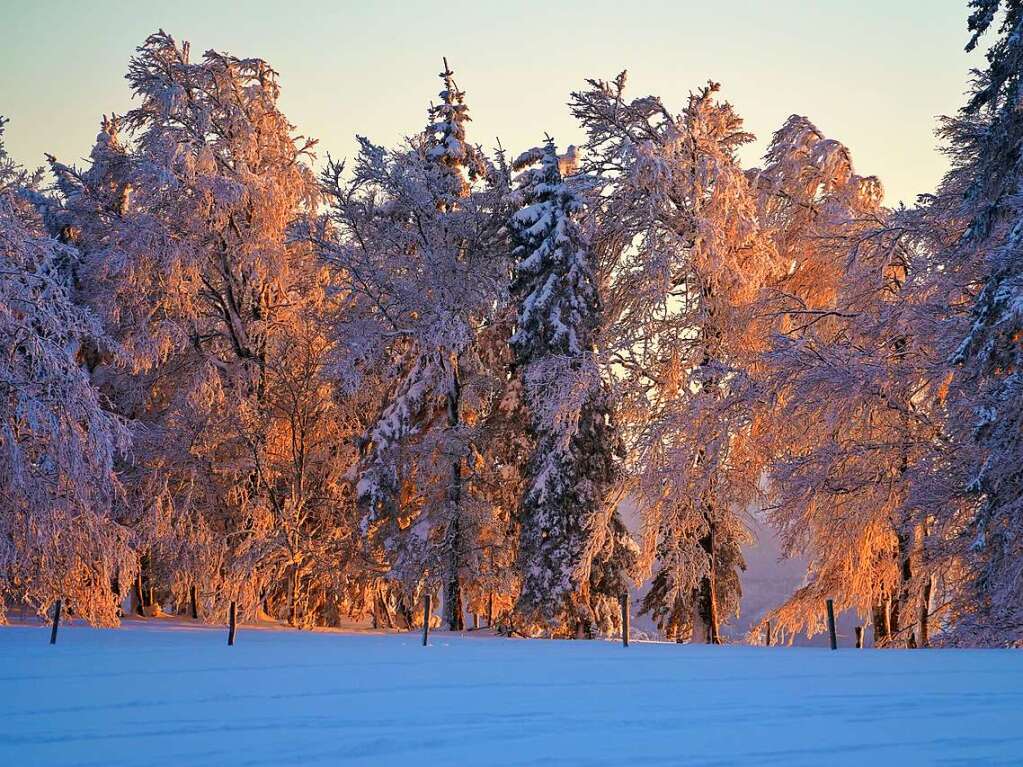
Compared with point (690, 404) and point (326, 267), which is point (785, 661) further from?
point (326, 267)

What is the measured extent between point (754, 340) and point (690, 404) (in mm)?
2840

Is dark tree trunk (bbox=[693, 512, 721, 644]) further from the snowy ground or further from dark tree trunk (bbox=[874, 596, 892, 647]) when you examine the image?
the snowy ground

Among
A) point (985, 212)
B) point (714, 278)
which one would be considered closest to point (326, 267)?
point (714, 278)

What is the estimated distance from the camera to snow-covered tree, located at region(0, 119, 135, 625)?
1486 cm

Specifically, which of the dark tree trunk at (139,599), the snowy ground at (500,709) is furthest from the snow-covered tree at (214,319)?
the snowy ground at (500,709)

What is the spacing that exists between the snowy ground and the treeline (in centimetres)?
788

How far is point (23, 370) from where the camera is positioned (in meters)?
15.1

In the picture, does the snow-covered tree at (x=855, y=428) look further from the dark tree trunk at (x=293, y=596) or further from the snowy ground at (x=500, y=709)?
the dark tree trunk at (x=293, y=596)

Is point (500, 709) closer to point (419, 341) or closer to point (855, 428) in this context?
point (855, 428)

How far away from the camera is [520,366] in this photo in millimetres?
25266

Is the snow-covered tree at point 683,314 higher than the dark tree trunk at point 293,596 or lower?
higher

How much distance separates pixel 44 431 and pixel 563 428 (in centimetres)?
1135

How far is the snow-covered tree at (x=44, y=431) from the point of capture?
14859 millimetres

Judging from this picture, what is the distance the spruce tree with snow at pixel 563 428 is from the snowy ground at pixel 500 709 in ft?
38.2
